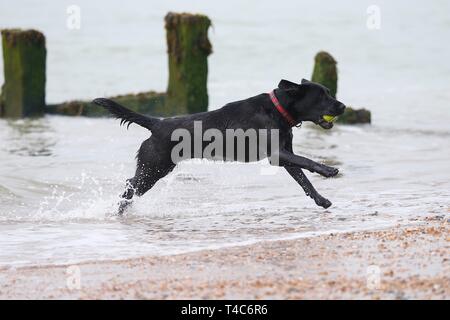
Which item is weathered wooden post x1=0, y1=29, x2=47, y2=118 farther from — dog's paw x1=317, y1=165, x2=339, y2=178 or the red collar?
dog's paw x1=317, y1=165, x2=339, y2=178

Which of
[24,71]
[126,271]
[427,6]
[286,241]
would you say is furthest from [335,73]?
[427,6]

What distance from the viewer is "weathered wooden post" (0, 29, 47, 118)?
52.8ft

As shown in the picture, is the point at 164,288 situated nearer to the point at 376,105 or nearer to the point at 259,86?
the point at 376,105

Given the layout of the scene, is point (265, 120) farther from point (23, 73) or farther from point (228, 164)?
point (23, 73)

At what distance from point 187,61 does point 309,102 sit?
268 inches

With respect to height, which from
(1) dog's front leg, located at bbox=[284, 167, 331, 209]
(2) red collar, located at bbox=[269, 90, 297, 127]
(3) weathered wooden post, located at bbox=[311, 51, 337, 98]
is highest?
(2) red collar, located at bbox=[269, 90, 297, 127]

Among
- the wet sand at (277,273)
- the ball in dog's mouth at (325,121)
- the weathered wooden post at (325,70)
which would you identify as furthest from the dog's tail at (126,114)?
the weathered wooden post at (325,70)

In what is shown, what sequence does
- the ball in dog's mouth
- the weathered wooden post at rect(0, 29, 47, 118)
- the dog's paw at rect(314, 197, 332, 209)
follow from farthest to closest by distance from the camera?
the weathered wooden post at rect(0, 29, 47, 118) < the dog's paw at rect(314, 197, 332, 209) < the ball in dog's mouth

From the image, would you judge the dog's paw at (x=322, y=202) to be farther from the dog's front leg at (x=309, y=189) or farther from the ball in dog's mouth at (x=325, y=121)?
the ball in dog's mouth at (x=325, y=121)

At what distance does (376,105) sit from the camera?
19.9m

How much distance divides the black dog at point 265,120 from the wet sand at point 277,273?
161 cm

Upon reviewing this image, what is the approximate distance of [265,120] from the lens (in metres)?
8.62

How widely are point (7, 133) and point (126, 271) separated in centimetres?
938

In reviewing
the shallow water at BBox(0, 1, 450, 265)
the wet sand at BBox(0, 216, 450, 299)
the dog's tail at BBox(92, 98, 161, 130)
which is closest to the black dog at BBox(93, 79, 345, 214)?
the dog's tail at BBox(92, 98, 161, 130)
